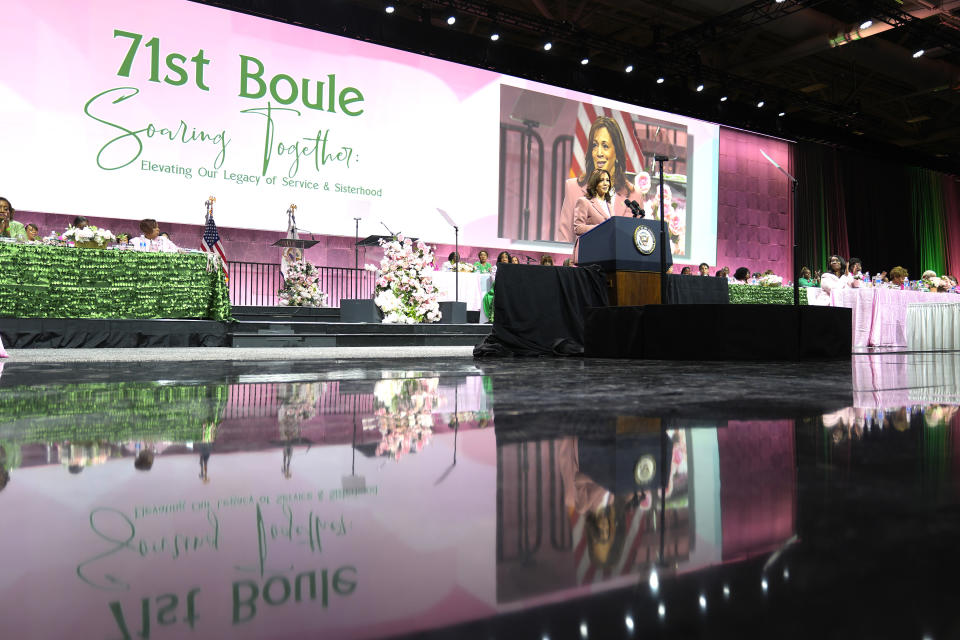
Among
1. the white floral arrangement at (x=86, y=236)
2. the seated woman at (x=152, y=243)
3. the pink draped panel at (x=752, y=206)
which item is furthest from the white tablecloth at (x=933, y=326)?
the white floral arrangement at (x=86, y=236)

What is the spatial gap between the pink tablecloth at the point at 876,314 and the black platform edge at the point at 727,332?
355 cm

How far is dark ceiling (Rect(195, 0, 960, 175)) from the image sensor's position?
9500mm

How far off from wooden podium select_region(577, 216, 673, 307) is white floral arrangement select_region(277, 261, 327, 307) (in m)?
4.56

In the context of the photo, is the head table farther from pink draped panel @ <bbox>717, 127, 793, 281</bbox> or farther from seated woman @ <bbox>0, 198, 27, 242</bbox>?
pink draped panel @ <bbox>717, 127, 793, 281</bbox>

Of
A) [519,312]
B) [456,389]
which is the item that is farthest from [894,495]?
[519,312]

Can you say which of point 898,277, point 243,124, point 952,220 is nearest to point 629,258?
point 898,277

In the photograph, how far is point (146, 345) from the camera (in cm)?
518

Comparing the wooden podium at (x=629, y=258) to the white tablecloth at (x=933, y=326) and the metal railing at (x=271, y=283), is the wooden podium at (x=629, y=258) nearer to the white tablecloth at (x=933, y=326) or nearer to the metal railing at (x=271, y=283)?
the white tablecloth at (x=933, y=326)

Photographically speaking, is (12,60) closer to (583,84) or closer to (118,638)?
(583,84)

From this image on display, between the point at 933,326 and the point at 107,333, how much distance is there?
8.25m

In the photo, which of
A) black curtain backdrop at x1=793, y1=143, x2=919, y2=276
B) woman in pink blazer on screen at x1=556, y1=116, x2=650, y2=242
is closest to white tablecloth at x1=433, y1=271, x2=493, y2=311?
woman in pink blazer on screen at x1=556, y1=116, x2=650, y2=242

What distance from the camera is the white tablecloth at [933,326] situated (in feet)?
23.4

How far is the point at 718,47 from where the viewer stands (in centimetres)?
1184

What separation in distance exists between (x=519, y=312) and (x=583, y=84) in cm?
827
